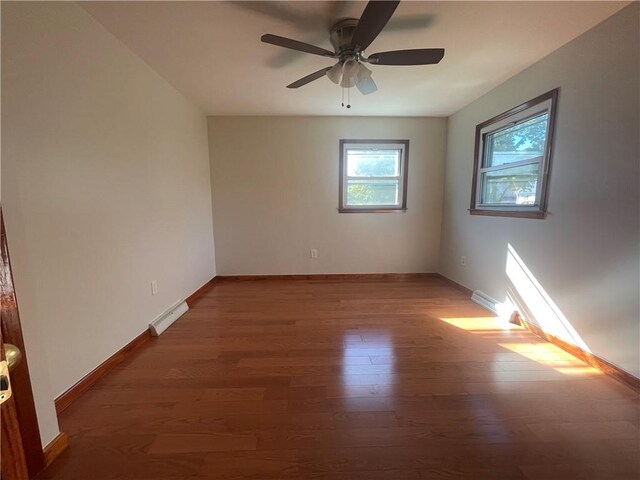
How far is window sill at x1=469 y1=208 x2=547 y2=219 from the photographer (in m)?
2.06

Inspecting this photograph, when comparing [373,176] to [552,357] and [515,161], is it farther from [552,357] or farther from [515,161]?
[552,357]

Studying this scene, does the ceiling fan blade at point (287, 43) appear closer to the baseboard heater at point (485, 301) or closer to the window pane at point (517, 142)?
the window pane at point (517, 142)

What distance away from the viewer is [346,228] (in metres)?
3.62

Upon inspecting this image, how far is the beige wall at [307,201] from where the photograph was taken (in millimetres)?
3398

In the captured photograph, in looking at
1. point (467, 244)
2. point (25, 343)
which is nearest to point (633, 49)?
point (467, 244)

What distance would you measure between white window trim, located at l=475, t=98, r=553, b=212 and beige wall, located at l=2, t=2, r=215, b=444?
324cm

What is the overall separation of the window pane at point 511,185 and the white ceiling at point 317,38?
875mm

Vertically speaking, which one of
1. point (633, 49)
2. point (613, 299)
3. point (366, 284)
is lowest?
point (366, 284)

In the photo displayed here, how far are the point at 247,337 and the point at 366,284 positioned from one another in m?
1.88

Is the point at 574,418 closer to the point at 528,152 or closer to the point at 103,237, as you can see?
the point at 528,152

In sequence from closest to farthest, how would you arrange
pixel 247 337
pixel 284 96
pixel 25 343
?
pixel 25 343, pixel 247 337, pixel 284 96

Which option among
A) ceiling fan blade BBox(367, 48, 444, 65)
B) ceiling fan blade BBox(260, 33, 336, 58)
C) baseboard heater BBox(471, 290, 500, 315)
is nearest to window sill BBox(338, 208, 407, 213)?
baseboard heater BBox(471, 290, 500, 315)

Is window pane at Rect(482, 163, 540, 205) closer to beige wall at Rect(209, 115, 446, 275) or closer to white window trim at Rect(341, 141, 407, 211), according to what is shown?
beige wall at Rect(209, 115, 446, 275)

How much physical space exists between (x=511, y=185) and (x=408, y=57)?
5.45 feet
